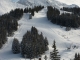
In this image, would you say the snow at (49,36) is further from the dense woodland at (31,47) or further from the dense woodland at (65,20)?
the dense woodland at (65,20)

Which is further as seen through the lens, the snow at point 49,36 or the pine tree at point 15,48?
the pine tree at point 15,48

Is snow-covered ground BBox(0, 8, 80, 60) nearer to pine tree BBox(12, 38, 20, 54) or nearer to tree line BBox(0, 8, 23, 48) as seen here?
pine tree BBox(12, 38, 20, 54)

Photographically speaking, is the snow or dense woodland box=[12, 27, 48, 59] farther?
the snow

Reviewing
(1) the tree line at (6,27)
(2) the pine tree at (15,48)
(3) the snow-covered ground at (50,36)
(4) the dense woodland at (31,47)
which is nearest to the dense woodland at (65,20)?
(3) the snow-covered ground at (50,36)

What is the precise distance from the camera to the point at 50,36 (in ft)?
433

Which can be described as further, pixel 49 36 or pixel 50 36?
pixel 50 36

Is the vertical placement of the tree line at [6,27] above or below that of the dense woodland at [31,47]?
above

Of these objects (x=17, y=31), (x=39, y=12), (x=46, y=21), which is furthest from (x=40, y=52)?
(x=39, y=12)

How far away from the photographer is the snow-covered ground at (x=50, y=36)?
355 feet

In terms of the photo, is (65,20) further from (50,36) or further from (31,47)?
(31,47)

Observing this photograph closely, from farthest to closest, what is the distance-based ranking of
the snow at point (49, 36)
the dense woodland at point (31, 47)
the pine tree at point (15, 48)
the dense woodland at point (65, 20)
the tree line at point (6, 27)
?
the dense woodland at point (65, 20) → the tree line at point (6, 27) → the pine tree at point (15, 48) → the snow at point (49, 36) → the dense woodland at point (31, 47)

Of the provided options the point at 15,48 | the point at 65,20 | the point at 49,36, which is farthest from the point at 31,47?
the point at 65,20

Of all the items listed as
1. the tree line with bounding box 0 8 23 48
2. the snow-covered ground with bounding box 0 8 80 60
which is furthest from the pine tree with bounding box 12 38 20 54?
the tree line with bounding box 0 8 23 48

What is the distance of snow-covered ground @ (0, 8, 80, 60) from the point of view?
355ft
